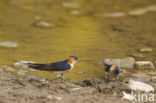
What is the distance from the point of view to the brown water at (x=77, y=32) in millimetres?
6863

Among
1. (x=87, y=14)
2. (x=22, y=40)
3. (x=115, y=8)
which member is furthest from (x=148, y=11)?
(x=22, y=40)

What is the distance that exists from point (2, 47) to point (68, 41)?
1682mm

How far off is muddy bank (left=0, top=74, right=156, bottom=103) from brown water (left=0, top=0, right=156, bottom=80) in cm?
60

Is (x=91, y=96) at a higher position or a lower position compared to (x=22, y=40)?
lower

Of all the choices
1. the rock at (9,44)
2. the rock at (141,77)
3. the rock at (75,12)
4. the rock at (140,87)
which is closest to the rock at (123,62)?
the rock at (141,77)

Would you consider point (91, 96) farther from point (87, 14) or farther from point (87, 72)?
point (87, 14)

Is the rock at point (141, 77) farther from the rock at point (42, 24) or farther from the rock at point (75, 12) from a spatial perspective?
the rock at point (75, 12)

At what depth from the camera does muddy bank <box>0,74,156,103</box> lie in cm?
443

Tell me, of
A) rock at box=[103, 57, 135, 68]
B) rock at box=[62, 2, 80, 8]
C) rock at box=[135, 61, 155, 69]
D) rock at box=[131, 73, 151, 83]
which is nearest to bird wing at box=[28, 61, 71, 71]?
rock at box=[131, 73, 151, 83]

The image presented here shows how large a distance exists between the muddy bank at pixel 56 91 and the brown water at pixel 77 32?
1.98 ft

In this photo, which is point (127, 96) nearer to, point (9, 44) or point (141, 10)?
point (9, 44)

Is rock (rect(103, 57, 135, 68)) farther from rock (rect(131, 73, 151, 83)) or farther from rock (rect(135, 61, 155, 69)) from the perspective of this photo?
rock (rect(131, 73, 151, 83))

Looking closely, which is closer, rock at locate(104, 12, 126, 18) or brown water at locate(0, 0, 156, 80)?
brown water at locate(0, 0, 156, 80)

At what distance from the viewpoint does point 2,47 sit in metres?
7.38
